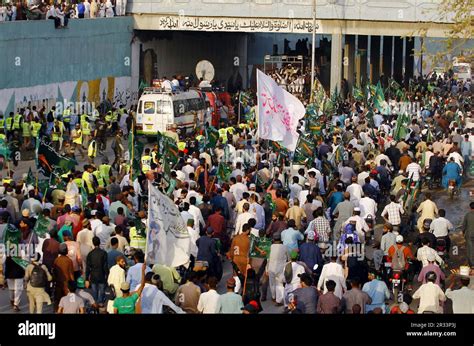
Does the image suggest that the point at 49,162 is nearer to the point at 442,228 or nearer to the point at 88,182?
the point at 88,182

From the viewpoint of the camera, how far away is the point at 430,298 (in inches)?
763

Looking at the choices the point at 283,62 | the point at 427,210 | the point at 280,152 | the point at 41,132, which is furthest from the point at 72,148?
the point at 283,62

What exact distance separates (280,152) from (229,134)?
4.87 m

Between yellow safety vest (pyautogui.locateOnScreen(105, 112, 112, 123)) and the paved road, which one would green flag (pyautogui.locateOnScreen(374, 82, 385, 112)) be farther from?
yellow safety vest (pyautogui.locateOnScreen(105, 112, 112, 123))

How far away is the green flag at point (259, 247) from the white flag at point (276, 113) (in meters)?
6.23

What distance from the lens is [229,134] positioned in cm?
3612

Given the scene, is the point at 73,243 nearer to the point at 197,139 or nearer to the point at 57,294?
the point at 57,294

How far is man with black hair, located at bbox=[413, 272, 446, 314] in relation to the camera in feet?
63.4

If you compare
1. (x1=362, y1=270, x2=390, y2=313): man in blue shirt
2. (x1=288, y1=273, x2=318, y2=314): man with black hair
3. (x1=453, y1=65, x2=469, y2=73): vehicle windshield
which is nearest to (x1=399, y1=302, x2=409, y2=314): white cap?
(x1=362, y1=270, x2=390, y2=313): man in blue shirt

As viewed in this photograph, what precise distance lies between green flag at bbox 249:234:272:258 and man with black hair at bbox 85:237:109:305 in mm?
2452

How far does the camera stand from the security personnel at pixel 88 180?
2658 centimetres

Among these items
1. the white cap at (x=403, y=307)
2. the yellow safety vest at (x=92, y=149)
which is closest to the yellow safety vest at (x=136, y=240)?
the white cap at (x=403, y=307)

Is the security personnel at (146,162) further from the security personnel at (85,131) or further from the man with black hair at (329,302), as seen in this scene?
the man with black hair at (329,302)
